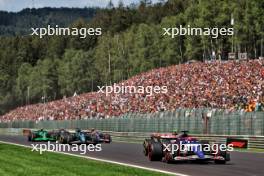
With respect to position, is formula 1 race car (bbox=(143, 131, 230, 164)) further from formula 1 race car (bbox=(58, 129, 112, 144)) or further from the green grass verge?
formula 1 race car (bbox=(58, 129, 112, 144))

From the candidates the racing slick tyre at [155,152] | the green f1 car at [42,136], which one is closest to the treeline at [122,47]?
the green f1 car at [42,136]

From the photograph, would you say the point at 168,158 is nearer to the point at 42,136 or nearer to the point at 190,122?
the point at 190,122

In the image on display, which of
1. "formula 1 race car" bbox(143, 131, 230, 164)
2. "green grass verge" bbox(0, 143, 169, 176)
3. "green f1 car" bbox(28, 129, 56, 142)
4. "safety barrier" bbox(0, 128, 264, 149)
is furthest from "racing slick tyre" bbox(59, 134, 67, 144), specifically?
"formula 1 race car" bbox(143, 131, 230, 164)

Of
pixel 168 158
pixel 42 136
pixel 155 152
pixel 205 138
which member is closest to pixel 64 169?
pixel 168 158

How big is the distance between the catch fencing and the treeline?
61.4ft

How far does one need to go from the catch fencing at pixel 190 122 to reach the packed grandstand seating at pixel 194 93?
1.16 meters

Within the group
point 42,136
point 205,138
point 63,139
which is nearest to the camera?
point 205,138

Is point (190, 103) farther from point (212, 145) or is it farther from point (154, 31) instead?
point (154, 31)

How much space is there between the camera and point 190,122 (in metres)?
35.6

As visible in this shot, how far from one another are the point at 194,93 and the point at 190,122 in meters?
6.13

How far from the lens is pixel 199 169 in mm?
17906

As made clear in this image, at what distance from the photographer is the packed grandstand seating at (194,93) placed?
37.1m

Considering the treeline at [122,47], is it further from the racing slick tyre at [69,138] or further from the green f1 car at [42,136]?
the racing slick tyre at [69,138]

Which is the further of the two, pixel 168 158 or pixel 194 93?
pixel 194 93
